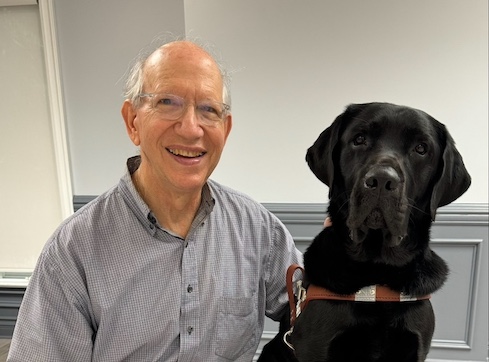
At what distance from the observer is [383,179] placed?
2.55 ft

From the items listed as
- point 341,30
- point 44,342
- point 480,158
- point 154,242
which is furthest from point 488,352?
point 44,342

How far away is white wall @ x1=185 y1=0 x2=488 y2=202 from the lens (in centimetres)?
164

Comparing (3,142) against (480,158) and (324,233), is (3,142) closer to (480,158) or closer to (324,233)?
(324,233)

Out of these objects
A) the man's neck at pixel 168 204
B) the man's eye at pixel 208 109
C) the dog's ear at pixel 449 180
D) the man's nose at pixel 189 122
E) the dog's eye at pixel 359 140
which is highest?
the man's eye at pixel 208 109

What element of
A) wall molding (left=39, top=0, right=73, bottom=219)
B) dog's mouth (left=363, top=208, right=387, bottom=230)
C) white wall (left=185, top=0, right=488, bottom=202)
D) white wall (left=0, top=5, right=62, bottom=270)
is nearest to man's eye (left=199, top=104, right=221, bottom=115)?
dog's mouth (left=363, top=208, right=387, bottom=230)

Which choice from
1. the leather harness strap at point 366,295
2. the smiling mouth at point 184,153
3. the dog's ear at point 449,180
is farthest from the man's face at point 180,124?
the dog's ear at point 449,180

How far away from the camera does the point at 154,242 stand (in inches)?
38.2

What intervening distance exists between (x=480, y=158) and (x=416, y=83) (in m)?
0.45

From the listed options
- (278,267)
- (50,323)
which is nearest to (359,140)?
(278,267)

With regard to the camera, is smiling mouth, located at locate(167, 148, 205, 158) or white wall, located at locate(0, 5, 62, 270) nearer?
smiling mouth, located at locate(167, 148, 205, 158)

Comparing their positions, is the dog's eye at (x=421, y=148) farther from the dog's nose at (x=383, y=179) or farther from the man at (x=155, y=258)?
the man at (x=155, y=258)

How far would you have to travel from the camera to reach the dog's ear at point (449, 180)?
0.89 metres

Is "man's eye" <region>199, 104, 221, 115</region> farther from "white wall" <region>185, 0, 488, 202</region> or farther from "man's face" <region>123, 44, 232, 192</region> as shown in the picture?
"white wall" <region>185, 0, 488, 202</region>

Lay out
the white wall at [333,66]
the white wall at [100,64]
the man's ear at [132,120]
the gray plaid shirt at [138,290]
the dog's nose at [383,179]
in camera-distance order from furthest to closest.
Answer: the white wall at [100,64], the white wall at [333,66], the man's ear at [132,120], the gray plaid shirt at [138,290], the dog's nose at [383,179]
